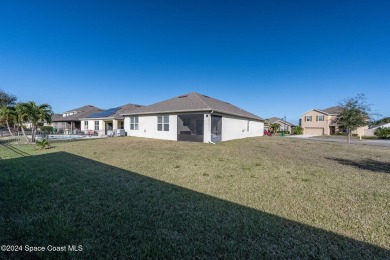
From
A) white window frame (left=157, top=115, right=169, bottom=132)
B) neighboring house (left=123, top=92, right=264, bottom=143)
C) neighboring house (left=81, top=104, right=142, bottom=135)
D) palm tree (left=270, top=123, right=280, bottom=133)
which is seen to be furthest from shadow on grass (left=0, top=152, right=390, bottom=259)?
palm tree (left=270, top=123, right=280, bottom=133)

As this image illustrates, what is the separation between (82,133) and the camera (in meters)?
28.0

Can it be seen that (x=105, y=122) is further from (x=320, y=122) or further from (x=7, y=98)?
(x=320, y=122)

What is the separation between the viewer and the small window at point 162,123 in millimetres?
18156

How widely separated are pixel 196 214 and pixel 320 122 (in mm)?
50269

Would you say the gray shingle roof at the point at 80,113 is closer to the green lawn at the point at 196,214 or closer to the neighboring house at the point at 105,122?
the neighboring house at the point at 105,122

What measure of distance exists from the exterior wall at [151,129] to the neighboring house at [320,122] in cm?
4053

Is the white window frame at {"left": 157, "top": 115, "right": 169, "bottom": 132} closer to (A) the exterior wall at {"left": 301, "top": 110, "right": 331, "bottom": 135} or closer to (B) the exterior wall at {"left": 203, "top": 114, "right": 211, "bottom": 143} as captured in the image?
(B) the exterior wall at {"left": 203, "top": 114, "right": 211, "bottom": 143}

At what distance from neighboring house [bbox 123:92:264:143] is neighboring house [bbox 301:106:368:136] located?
3253cm

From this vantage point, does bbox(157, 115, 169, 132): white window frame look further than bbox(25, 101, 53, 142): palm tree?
Yes

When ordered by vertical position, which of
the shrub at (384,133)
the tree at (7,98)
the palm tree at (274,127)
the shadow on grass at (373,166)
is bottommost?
the shadow on grass at (373,166)

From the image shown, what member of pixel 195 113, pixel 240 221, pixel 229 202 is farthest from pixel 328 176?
pixel 195 113

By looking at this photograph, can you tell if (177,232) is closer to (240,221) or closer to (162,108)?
(240,221)

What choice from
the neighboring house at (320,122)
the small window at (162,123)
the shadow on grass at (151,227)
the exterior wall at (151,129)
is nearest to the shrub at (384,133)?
the neighboring house at (320,122)

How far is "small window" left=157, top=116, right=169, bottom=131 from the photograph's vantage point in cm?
1816
